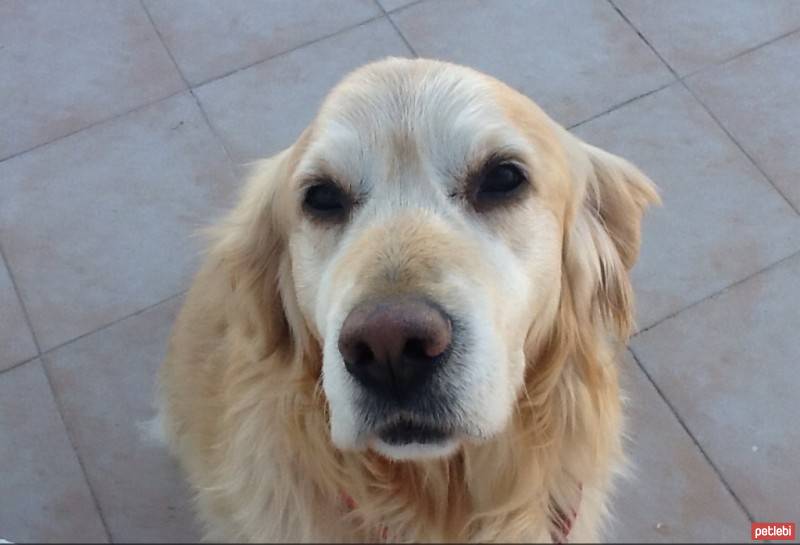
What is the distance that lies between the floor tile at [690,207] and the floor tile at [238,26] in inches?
43.6

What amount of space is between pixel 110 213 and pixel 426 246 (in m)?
1.88

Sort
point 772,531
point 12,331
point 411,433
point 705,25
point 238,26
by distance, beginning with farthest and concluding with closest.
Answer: point 238,26
point 705,25
point 12,331
point 772,531
point 411,433

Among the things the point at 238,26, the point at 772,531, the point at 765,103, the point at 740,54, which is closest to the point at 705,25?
the point at 740,54

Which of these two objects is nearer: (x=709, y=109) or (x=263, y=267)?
(x=263, y=267)

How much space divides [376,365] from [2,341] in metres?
1.90

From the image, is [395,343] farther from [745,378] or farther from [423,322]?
[745,378]

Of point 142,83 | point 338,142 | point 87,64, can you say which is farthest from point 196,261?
point 338,142

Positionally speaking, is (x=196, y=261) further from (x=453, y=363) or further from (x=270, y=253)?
(x=453, y=363)

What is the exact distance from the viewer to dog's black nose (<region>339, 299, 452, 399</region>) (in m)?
1.47

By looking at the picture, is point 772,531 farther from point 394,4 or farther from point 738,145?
point 394,4

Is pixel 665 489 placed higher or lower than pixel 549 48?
lower

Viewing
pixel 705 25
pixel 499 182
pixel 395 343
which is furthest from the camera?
pixel 705 25

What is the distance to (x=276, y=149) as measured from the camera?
3.27 metres

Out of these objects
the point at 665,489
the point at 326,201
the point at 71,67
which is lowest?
the point at 665,489
